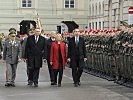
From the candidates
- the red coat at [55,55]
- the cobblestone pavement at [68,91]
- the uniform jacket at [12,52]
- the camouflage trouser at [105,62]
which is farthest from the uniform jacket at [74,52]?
the camouflage trouser at [105,62]

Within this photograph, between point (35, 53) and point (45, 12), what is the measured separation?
45.0m

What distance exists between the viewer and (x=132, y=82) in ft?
61.4

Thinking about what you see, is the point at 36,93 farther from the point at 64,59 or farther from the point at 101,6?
the point at 101,6

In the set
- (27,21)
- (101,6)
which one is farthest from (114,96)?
(27,21)

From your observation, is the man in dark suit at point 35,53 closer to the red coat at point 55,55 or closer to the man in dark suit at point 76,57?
the red coat at point 55,55

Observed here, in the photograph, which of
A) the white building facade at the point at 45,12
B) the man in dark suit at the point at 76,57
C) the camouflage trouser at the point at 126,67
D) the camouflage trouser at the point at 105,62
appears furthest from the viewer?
the white building facade at the point at 45,12

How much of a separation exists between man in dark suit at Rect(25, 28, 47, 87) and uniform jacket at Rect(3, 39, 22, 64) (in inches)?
12.3

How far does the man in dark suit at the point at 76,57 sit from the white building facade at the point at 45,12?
1653 inches

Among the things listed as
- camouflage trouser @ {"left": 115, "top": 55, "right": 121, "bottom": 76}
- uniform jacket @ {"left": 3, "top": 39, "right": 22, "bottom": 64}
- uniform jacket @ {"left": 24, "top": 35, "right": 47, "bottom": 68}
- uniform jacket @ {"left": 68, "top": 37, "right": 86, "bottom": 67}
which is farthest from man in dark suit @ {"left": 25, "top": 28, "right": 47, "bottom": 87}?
camouflage trouser @ {"left": 115, "top": 55, "right": 121, "bottom": 76}

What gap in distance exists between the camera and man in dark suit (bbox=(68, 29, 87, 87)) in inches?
729

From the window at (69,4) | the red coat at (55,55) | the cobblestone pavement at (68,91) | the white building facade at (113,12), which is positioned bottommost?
the cobblestone pavement at (68,91)

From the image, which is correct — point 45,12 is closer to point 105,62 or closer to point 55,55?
point 105,62

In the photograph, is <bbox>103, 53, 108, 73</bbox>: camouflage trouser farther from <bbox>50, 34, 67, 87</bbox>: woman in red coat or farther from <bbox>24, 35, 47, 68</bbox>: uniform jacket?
<bbox>24, 35, 47, 68</bbox>: uniform jacket

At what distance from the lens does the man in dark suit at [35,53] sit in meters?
18.5
